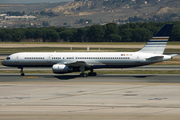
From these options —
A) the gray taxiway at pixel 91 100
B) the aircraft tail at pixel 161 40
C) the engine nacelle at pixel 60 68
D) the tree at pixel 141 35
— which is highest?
the tree at pixel 141 35

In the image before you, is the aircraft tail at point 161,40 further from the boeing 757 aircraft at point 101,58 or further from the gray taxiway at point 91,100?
the gray taxiway at point 91,100

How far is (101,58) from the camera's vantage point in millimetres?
45781

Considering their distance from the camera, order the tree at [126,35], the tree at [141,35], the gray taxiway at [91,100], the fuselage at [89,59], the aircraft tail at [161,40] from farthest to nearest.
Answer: the tree at [126,35] < the tree at [141,35] < the aircraft tail at [161,40] < the fuselage at [89,59] < the gray taxiway at [91,100]

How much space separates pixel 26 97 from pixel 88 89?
7646 mm

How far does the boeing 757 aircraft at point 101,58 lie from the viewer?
45156mm

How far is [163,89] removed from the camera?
33.2 metres

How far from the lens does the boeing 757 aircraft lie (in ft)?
148

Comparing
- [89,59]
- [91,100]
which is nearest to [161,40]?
[89,59]

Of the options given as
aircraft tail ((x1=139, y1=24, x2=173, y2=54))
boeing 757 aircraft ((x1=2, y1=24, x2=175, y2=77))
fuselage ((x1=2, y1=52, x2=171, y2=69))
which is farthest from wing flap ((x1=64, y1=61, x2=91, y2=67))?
aircraft tail ((x1=139, y1=24, x2=173, y2=54))

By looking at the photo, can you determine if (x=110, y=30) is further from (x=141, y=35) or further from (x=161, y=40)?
(x=161, y=40)

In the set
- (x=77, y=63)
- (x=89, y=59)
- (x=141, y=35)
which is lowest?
(x=77, y=63)

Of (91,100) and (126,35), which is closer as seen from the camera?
(91,100)

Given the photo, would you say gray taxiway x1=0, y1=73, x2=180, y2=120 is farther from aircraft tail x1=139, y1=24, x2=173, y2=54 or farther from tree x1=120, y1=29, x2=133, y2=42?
tree x1=120, y1=29, x2=133, y2=42

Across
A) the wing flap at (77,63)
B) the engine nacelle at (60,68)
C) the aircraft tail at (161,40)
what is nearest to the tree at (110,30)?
the aircraft tail at (161,40)
